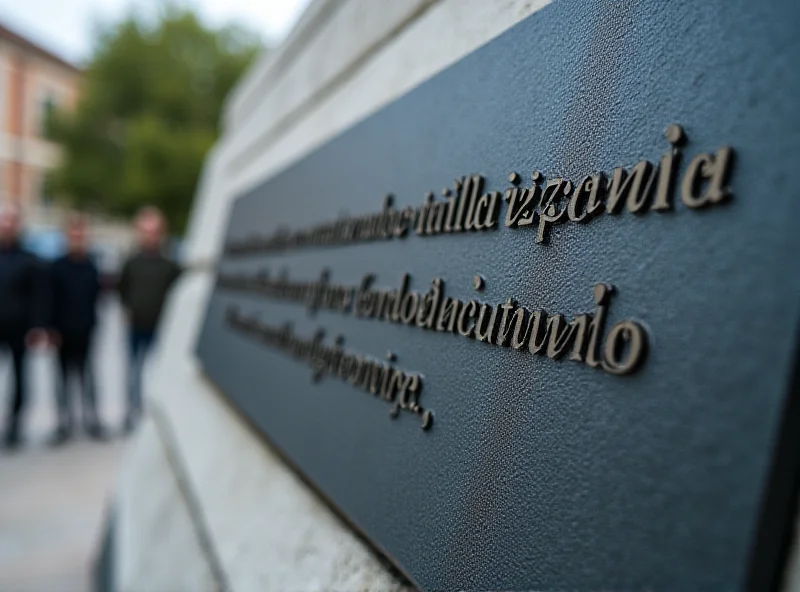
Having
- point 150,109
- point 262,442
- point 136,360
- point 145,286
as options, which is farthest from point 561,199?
point 150,109

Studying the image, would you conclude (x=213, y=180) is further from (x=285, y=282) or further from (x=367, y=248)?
(x=367, y=248)

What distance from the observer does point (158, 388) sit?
4.50 meters

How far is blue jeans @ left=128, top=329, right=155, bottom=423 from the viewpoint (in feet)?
20.6

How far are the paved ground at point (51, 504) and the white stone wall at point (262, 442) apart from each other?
441 mm

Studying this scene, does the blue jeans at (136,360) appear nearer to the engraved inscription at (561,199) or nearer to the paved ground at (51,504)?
the paved ground at (51,504)

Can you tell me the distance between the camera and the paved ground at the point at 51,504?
3.58 meters

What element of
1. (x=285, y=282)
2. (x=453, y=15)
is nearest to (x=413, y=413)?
(x=453, y=15)

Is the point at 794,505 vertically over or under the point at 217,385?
over

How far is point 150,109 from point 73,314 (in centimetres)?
2091

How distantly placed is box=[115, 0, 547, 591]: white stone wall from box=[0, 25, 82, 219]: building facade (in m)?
25.7

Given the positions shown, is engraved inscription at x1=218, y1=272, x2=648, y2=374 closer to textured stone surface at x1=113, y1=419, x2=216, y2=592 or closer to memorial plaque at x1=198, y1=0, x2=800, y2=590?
memorial plaque at x1=198, y1=0, x2=800, y2=590

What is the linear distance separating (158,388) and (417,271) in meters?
3.33

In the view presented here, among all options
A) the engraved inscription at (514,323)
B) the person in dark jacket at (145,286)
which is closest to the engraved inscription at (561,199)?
the engraved inscription at (514,323)

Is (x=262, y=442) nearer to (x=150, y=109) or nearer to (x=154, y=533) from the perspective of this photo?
(x=154, y=533)
